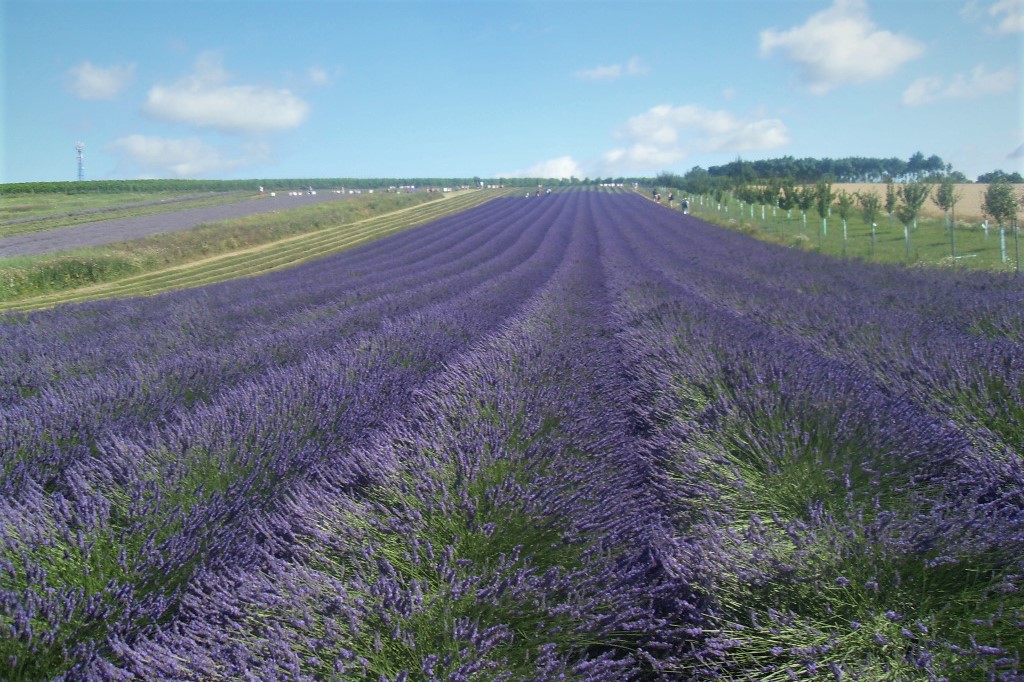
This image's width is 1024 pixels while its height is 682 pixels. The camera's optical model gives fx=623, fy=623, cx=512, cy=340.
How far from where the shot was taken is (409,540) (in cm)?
186

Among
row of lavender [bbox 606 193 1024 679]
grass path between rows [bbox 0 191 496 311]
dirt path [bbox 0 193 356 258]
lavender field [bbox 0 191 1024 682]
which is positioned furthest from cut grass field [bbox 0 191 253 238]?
row of lavender [bbox 606 193 1024 679]

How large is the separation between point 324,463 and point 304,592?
3.59ft

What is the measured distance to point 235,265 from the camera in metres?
18.2

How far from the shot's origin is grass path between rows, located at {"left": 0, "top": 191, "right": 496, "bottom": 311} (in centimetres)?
1427

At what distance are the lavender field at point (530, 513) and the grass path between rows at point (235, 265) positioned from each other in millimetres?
11497

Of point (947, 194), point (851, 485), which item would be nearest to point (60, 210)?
point (947, 194)

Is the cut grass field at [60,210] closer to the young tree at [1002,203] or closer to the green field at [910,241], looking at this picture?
the green field at [910,241]

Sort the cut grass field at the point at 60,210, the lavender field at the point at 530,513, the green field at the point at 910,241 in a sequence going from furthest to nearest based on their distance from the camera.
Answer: the cut grass field at the point at 60,210
the green field at the point at 910,241
the lavender field at the point at 530,513

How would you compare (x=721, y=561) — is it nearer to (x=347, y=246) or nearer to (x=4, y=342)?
(x=4, y=342)

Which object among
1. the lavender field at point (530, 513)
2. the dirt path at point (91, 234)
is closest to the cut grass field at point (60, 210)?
the dirt path at point (91, 234)

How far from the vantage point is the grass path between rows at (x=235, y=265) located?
14.3m

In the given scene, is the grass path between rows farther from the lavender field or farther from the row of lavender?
the row of lavender

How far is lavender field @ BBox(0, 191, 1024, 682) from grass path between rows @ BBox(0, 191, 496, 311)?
11.5 m

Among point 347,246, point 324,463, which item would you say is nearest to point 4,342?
point 324,463
